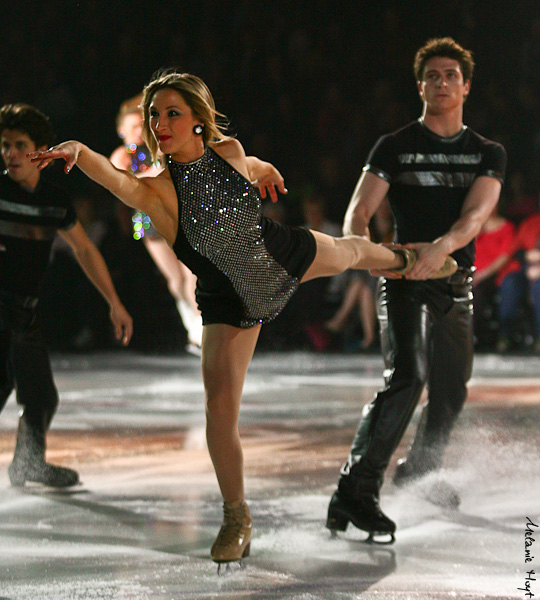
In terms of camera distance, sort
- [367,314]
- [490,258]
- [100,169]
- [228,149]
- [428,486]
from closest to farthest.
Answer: [100,169]
[228,149]
[428,486]
[490,258]
[367,314]

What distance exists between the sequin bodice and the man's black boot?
688 millimetres

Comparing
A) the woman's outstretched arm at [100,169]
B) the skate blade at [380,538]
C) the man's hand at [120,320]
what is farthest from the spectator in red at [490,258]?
the woman's outstretched arm at [100,169]

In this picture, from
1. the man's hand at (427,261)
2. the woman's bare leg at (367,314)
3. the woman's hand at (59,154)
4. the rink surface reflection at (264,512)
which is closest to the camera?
the woman's hand at (59,154)

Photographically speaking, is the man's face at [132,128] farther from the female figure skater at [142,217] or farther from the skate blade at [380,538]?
the skate blade at [380,538]

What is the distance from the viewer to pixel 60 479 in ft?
13.5

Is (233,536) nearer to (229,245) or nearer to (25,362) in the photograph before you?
(229,245)

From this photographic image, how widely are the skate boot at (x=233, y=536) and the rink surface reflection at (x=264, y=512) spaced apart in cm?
5

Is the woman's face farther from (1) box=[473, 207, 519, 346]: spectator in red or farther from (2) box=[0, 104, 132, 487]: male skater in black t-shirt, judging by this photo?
(1) box=[473, 207, 519, 346]: spectator in red

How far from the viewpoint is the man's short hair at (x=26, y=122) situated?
160 inches

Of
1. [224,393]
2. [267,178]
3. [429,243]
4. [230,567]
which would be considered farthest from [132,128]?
[230,567]

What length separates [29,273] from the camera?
4090mm

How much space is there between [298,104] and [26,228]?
7.48 m

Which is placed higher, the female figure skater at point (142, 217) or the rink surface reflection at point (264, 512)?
the female figure skater at point (142, 217)

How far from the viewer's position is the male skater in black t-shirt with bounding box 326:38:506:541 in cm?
349
